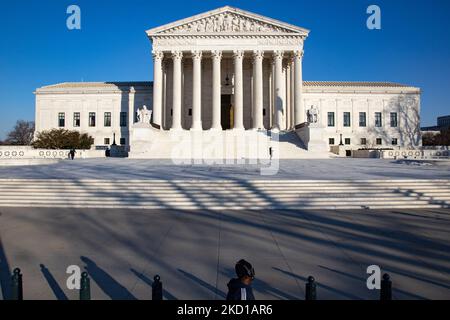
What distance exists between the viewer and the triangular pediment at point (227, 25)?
4919 centimetres

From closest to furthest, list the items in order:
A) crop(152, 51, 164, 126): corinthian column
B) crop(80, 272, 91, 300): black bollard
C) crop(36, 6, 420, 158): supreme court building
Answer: crop(80, 272, 91, 300): black bollard → crop(36, 6, 420, 158): supreme court building → crop(152, 51, 164, 126): corinthian column

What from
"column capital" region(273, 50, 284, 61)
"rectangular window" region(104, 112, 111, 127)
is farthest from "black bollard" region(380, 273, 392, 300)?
"rectangular window" region(104, 112, 111, 127)

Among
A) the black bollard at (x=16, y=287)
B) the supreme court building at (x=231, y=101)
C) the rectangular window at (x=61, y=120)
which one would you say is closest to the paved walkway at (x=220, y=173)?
the black bollard at (x=16, y=287)

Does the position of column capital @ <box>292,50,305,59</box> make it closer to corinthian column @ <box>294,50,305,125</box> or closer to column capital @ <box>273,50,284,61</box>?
corinthian column @ <box>294,50,305,125</box>

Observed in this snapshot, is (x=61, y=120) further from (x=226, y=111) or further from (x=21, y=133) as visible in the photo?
(x=21, y=133)

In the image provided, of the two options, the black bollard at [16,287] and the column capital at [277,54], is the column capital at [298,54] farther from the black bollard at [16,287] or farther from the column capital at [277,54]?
the black bollard at [16,287]

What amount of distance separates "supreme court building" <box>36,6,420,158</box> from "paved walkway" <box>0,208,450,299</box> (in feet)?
91.5

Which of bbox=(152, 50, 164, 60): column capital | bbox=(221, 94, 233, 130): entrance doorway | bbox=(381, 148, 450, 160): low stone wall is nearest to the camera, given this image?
bbox=(381, 148, 450, 160): low stone wall

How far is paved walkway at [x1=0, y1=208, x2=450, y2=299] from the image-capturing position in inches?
237

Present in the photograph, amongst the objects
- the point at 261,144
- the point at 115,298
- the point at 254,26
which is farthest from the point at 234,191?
the point at 254,26

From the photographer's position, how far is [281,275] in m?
6.56

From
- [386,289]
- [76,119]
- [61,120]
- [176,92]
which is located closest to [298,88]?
[176,92]
